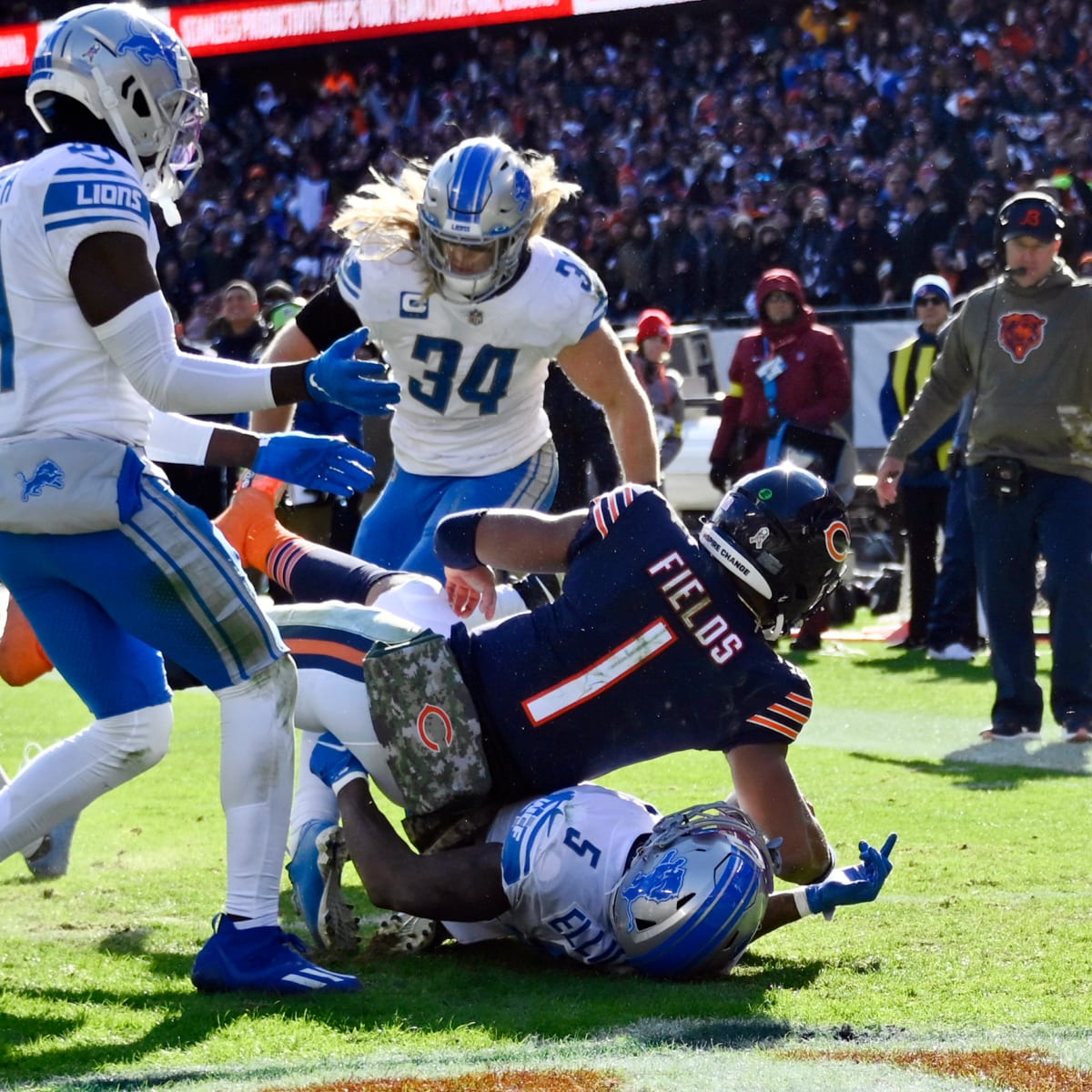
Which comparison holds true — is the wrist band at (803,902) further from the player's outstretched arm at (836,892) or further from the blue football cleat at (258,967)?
the blue football cleat at (258,967)

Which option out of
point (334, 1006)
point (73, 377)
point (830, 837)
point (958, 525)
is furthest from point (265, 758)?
point (958, 525)

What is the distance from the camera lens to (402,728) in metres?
3.96

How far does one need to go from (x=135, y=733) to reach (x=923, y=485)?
7132mm

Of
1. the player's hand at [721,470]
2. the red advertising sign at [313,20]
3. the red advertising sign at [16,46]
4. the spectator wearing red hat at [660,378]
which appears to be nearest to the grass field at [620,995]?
the player's hand at [721,470]

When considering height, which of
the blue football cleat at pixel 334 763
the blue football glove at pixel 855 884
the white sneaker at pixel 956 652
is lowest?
the white sneaker at pixel 956 652

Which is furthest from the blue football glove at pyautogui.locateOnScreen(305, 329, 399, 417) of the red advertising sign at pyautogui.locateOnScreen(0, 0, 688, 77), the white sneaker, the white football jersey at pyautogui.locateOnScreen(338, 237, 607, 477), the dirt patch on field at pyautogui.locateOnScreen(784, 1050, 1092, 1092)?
the red advertising sign at pyautogui.locateOnScreen(0, 0, 688, 77)

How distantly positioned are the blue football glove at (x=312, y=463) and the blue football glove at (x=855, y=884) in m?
1.26

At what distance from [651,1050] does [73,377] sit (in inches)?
66.4

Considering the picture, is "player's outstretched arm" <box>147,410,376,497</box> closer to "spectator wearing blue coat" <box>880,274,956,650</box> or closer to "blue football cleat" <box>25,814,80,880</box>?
"blue football cleat" <box>25,814,80,880</box>

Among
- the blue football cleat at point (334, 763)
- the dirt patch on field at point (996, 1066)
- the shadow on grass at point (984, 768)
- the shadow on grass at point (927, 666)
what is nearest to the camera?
the dirt patch on field at point (996, 1066)

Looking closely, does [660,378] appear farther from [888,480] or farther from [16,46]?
[16,46]

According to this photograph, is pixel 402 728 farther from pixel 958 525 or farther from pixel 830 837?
pixel 958 525

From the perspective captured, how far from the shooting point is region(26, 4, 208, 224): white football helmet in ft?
11.8

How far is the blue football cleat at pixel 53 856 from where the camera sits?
4965 millimetres
